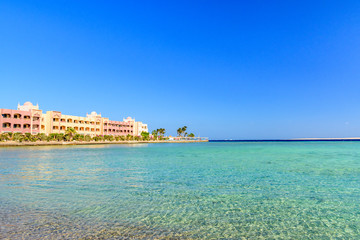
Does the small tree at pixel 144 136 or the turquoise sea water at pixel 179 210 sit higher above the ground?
the small tree at pixel 144 136

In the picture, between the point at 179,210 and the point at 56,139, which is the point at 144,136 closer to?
the point at 56,139

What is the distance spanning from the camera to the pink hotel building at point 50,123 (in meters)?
88.8

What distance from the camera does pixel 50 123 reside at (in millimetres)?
102500

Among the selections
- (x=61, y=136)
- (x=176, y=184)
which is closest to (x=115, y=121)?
(x=61, y=136)

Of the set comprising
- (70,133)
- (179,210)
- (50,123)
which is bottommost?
(179,210)

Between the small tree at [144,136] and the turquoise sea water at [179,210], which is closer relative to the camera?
the turquoise sea water at [179,210]

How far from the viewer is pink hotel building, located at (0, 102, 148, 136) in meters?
88.8

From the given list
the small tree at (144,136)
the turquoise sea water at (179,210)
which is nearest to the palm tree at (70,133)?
the small tree at (144,136)

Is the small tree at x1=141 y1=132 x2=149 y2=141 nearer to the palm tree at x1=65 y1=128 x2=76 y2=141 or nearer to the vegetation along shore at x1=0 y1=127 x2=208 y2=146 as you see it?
the vegetation along shore at x1=0 y1=127 x2=208 y2=146

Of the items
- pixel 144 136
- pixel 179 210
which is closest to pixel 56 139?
pixel 144 136

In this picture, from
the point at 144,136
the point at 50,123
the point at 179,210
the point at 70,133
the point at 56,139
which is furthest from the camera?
the point at 144,136

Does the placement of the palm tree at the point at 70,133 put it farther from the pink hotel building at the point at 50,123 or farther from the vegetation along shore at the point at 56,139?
the pink hotel building at the point at 50,123

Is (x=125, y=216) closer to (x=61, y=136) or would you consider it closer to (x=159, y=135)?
(x=61, y=136)

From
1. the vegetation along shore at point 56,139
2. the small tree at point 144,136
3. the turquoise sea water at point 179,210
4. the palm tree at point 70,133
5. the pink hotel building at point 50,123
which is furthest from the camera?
the small tree at point 144,136
